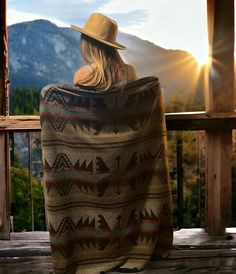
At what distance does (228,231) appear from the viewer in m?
3.43

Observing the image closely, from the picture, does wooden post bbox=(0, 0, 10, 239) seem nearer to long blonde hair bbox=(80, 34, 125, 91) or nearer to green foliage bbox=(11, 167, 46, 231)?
long blonde hair bbox=(80, 34, 125, 91)

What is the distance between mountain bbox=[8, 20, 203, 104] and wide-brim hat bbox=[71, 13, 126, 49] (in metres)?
0.25

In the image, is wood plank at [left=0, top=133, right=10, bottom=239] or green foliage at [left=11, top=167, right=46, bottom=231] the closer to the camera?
wood plank at [left=0, top=133, right=10, bottom=239]

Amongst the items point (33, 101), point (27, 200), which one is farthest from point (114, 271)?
point (27, 200)

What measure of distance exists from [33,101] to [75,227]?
94 centimetres

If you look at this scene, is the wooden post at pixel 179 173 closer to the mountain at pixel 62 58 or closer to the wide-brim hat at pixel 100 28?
the mountain at pixel 62 58

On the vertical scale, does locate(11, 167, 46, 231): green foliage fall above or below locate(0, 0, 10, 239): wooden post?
below

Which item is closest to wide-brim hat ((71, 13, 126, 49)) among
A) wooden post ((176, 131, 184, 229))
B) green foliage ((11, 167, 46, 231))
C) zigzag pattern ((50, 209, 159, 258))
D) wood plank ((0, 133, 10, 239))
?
wood plank ((0, 133, 10, 239))

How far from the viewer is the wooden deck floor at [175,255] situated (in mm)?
3016

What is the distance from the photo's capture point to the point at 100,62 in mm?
2857

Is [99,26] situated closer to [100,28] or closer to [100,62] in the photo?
[100,28]

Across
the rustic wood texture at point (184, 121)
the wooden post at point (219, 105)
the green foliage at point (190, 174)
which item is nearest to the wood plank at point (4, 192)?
the rustic wood texture at point (184, 121)

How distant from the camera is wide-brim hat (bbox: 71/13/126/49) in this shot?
2828 millimetres

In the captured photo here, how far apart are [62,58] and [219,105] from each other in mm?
976
